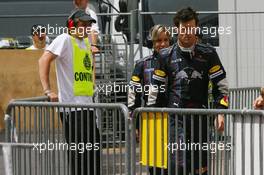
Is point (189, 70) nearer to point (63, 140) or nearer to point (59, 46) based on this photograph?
point (63, 140)

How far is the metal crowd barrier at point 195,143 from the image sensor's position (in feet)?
21.8

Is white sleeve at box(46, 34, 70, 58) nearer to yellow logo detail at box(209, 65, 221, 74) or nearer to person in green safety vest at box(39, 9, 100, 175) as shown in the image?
person in green safety vest at box(39, 9, 100, 175)

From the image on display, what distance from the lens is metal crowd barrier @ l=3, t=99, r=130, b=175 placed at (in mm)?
7477

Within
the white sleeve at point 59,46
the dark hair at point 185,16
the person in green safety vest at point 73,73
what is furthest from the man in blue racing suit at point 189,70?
the white sleeve at point 59,46

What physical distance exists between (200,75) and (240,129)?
842mm

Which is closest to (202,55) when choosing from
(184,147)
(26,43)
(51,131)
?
(184,147)

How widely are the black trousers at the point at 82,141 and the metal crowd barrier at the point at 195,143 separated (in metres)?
0.46

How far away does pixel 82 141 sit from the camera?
7.64 m

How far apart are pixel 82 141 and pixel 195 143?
115 centimetres

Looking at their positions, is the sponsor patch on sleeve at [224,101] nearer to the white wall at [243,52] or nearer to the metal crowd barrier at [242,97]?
the metal crowd barrier at [242,97]

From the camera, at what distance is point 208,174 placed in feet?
22.9

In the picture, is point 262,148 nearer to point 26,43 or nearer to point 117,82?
point 117,82

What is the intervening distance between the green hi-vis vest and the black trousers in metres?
0.55

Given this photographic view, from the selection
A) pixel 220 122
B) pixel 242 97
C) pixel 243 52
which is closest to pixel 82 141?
pixel 220 122
